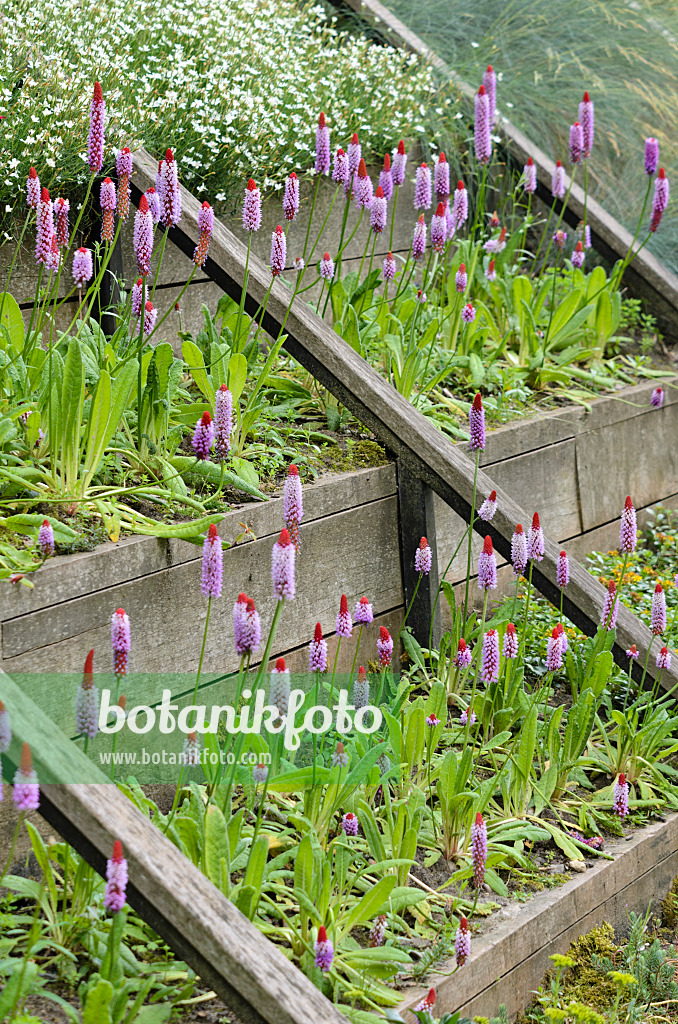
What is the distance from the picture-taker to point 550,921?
2.16 m

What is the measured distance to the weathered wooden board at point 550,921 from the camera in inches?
77.4

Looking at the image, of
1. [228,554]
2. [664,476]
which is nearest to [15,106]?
[228,554]

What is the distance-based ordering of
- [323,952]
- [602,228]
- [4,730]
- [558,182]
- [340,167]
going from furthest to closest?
[602,228] → [558,182] → [340,167] → [323,952] → [4,730]

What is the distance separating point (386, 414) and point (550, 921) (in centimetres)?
142

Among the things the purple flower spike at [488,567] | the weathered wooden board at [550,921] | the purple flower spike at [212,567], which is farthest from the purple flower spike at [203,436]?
the weathered wooden board at [550,921]

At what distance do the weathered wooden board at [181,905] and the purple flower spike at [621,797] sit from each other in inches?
46.0

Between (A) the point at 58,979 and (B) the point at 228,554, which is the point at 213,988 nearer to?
(A) the point at 58,979

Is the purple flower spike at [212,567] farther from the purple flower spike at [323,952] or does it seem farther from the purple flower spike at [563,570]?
the purple flower spike at [563,570]

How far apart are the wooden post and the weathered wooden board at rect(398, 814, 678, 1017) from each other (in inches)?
32.2

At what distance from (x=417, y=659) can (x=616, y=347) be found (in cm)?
211

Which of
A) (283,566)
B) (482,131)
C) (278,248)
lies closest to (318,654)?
(283,566)

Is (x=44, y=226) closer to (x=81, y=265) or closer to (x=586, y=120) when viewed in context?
(x=81, y=265)

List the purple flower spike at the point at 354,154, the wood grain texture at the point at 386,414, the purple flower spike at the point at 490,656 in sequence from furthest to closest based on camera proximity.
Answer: the purple flower spike at the point at 354,154 < the wood grain texture at the point at 386,414 < the purple flower spike at the point at 490,656

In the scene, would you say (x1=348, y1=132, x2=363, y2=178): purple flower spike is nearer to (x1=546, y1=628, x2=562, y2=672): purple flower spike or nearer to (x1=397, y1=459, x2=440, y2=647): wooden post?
(x1=397, y1=459, x2=440, y2=647): wooden post
